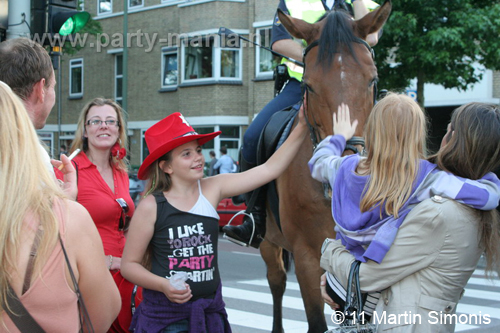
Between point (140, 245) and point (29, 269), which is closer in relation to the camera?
point (29, 269)

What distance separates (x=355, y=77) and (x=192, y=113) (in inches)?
897

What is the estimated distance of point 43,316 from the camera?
1.99m

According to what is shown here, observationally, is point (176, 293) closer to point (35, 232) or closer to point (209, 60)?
point (35, 232)

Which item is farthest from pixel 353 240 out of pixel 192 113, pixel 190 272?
pixel 192 113

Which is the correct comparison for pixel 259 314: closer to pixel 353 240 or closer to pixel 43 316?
pixel 353 240

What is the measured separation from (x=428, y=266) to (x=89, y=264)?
58.9 inches

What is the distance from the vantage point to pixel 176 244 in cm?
327

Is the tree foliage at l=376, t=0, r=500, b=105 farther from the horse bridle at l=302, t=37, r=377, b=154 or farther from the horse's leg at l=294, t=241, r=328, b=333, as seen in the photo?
the horse's leg at l=294, t=241, r=328, b=333

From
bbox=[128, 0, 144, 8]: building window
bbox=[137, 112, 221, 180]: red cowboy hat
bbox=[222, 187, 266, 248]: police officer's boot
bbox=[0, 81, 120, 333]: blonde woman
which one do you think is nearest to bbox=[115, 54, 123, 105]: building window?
bbox=[128, 0, 144, 8]: building window

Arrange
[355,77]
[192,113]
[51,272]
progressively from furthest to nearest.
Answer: [192,113], [355,77], [51,272]

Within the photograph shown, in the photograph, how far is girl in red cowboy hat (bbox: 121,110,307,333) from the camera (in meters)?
3.26

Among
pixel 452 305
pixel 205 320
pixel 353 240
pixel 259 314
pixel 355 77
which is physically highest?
pixel 355 77

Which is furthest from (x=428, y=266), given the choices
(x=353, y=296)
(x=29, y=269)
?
(x=29, y=269)

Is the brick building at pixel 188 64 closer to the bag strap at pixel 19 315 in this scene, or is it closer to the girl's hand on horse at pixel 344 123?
the girl's hand on horse at pixel 344 123
